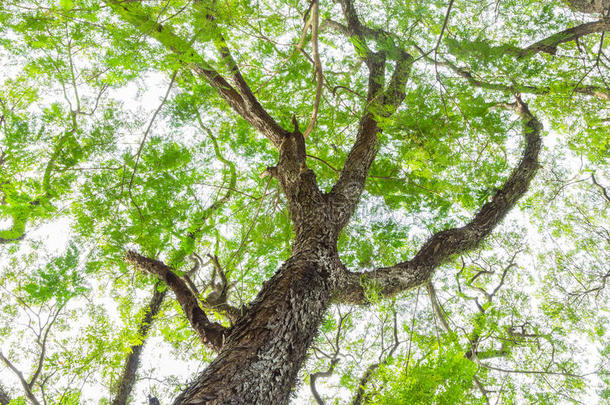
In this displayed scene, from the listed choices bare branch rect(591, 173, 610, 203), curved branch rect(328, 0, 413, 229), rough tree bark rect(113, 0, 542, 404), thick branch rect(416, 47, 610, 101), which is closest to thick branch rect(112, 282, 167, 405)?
rough tree bark rect(113, 0, 542, 404)

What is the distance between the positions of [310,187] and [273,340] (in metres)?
1.66

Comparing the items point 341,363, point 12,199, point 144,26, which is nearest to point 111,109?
point 12,199

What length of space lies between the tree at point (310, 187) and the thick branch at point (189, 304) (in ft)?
0.12

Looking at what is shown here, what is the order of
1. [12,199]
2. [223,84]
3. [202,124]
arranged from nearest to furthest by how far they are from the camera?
[12,199] → [223,84] → [202,124]

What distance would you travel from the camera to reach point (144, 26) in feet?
6.71

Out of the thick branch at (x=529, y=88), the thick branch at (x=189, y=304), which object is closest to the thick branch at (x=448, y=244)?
the thick branch at (x=529, y=88)

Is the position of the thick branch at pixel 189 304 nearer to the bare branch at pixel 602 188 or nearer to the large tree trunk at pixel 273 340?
the large tree trunk at pixel 273 340

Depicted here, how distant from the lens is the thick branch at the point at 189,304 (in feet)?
9.01

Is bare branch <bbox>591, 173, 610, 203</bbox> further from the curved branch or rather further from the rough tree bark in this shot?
the curved branch

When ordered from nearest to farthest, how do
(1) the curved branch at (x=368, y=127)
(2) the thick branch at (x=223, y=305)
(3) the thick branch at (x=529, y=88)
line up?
1. (3) the thick branch at (x=529, y=88)
2. (1) the curved branch at (x=368, y=127)
3. (2) the thick branch at (x=223, y=305)

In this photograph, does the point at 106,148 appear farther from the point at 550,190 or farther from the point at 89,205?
the point at 550,190

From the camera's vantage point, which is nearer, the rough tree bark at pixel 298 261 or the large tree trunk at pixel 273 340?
the large tree trunk at pixel 273 340

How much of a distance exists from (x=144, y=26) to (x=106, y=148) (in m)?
3.18

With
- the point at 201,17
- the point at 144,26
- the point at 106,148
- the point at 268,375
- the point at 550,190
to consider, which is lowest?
the point at 268,375
